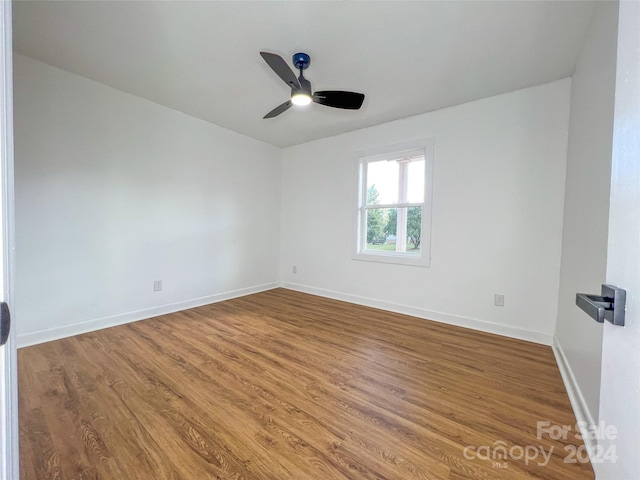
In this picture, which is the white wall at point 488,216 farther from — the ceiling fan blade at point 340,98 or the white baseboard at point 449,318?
the ceiling fan blade at point 340,98

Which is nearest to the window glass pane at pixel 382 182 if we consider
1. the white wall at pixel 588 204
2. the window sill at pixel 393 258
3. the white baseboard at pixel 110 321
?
the window sill at pixel 393 258

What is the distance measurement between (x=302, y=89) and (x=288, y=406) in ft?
7.47

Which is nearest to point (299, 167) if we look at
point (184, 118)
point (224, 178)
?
A: point (224, 178)

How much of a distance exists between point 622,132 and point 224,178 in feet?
13.2

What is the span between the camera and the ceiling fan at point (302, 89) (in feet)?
6.28

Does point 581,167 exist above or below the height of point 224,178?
below

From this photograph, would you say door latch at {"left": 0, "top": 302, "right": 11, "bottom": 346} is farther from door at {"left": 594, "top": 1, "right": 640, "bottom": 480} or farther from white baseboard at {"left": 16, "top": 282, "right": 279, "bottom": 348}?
white baseboard at {"left": 16, "top": 282, "right": 279, "bottom": 348}

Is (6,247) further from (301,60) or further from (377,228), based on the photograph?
(377,228)

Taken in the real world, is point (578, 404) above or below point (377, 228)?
below

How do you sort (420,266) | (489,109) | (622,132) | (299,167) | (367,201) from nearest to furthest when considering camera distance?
(622,132)
(489,109)
(420,266)
(367,201)
(299,167)

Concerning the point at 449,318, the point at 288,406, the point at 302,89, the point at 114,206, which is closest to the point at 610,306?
the point at 288,406

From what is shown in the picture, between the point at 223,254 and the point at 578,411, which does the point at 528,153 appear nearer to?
the point at 578,411

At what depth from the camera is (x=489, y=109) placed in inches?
111

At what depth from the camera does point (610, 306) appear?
1.82 ft
